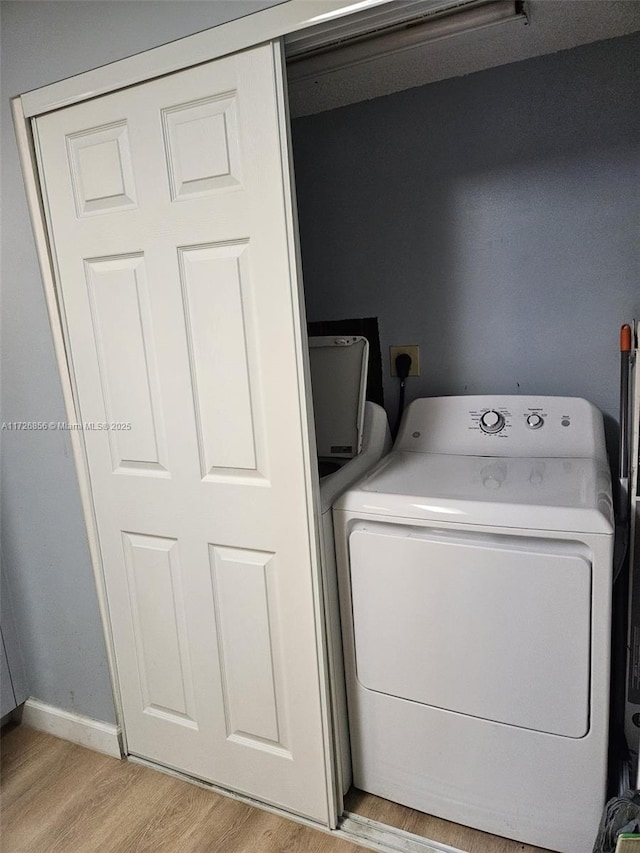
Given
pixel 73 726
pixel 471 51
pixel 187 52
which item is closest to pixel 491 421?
pixel 471 51

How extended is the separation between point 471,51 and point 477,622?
59.3 inches

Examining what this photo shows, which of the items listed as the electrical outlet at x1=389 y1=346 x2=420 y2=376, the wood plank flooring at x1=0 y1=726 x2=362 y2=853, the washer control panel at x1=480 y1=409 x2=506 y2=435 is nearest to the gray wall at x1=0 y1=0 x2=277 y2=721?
the wood plank flooring at x1=0 y1=726 x2=362 y2=853

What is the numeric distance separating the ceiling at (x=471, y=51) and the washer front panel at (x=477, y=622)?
1257mm

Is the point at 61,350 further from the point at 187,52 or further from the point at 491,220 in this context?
the point at 491,220

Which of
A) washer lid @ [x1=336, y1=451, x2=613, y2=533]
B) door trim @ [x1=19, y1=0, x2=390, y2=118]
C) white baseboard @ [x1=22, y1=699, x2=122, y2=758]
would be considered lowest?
white baseboard @ [x1=22, y1=699, x2=122, y2=758]

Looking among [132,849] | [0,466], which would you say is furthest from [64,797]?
[0,466]

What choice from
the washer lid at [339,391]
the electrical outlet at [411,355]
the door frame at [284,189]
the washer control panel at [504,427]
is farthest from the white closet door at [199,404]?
the electrical outlet at [411,355]

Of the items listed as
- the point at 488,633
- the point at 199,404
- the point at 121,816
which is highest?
the point at 199,404

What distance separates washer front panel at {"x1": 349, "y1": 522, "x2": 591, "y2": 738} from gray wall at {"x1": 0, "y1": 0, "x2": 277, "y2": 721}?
931 millimetres

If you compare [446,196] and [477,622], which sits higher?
[446,196]

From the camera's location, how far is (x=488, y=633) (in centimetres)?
146

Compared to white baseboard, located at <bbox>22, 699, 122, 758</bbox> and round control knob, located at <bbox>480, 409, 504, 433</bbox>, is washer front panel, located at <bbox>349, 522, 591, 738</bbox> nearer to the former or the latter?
round control knob, located at <bbox>480, 409, 504, 433</bbox>

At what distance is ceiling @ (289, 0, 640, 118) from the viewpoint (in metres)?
1.48

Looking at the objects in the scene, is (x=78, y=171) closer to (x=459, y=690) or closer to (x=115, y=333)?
(x=115, y=333)
